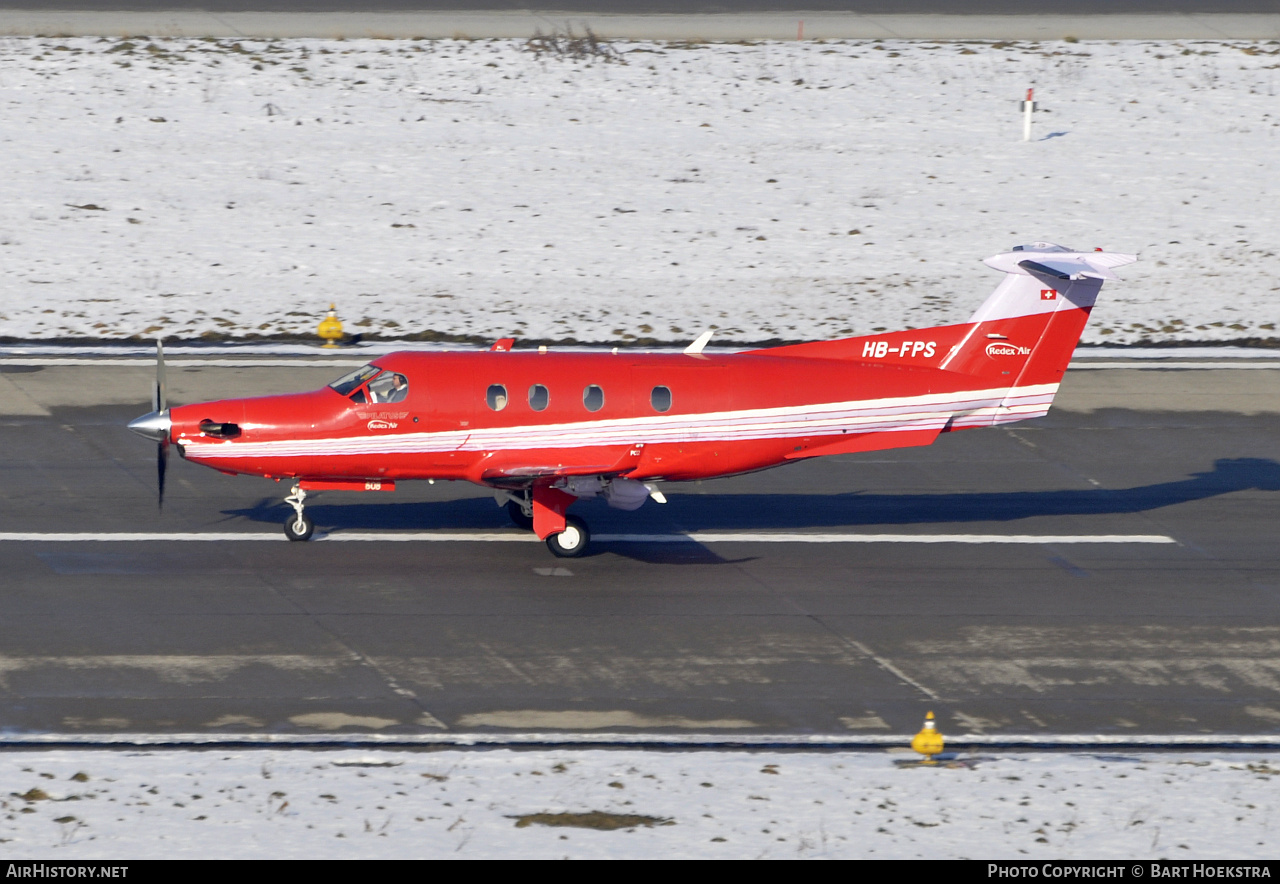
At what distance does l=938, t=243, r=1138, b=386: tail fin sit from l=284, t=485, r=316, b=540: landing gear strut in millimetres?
8757

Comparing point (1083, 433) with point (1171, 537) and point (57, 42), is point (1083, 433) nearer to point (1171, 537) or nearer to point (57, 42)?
point (1171, 537)

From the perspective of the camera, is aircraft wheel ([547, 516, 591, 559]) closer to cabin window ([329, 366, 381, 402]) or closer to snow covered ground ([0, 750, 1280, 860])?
cabin window ([329, 366, 381, 402])

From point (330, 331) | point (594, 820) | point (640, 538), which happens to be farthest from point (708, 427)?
point (330, 331)

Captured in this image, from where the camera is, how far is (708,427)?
66.5 feet

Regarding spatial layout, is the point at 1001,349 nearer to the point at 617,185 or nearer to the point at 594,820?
the point at 594,820

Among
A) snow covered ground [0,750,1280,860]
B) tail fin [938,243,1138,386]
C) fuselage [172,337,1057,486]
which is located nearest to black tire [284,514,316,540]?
fuselage [172,337,1057,486]

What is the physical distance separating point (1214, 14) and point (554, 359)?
1330 inches

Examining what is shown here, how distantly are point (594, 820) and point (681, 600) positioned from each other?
6127 mm

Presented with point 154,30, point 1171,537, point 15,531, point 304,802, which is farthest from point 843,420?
point 154,30

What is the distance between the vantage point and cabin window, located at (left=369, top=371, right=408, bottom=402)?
64.8ft

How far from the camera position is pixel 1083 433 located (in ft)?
86.6

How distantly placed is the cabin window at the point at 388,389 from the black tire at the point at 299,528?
207 cm

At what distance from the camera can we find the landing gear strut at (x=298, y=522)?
67.1 feet

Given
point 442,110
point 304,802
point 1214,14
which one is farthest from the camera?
point 1214,14
